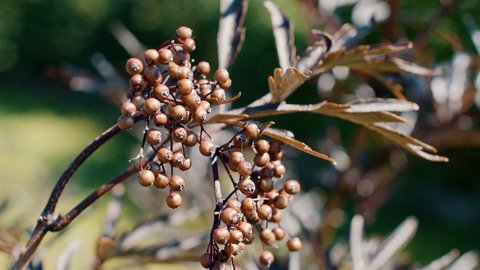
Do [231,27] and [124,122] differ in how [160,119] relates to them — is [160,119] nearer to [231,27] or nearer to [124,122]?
[124,122]

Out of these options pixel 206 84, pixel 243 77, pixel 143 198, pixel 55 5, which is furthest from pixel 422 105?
pixel 55 5

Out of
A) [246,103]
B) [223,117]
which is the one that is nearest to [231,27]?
[223,117]

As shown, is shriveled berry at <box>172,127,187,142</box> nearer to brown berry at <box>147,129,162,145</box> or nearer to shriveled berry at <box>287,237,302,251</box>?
brown berry at <box>147,129,162,145</box>

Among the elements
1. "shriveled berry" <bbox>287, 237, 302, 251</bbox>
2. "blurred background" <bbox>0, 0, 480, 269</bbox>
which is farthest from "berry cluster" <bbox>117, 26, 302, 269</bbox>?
"blurred background" <bbox>0, 0, 480, 269</bbox>

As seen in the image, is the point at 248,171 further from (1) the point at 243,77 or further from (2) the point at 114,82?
(1) the point at 243,77

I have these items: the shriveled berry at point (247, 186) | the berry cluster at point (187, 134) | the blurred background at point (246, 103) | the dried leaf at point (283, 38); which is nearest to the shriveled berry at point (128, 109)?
the berry cluster at point (187, 134)

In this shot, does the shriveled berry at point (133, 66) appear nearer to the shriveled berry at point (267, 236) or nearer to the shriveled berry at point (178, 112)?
the shriveled berry at point (178, 112)
